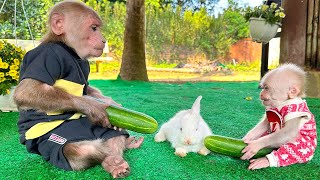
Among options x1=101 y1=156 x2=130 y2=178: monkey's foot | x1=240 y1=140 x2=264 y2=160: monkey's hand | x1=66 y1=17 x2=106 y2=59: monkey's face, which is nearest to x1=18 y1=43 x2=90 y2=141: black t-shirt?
x1=66 y1=17 x2=106 y2=59: monkey's face

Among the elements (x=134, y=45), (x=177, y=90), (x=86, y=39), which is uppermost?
(x=86, y=39)

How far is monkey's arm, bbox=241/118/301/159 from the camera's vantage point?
205 cm

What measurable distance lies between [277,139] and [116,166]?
2.83ft

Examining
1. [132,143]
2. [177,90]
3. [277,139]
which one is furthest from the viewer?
[177,90]

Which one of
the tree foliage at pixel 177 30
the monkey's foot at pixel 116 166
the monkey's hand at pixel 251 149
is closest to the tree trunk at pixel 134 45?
the tree foliage at pixel 177 30

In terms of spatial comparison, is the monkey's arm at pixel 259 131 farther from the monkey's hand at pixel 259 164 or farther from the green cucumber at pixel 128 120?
the green cucumber at pixel 128 120

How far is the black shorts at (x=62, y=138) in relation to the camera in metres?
1.93

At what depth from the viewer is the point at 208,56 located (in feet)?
42.0

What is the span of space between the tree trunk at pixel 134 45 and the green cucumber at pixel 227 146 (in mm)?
7027

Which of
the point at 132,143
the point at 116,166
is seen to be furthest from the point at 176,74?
the point at 116,166

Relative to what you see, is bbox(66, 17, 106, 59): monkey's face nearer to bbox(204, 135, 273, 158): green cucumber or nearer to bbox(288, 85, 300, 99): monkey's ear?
bbox(204, 135, 273, 158): green cucumber

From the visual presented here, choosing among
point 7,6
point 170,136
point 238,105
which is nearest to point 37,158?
point 170,136

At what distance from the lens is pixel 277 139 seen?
6.75ft

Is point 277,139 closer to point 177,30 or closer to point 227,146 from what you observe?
point 227,146
